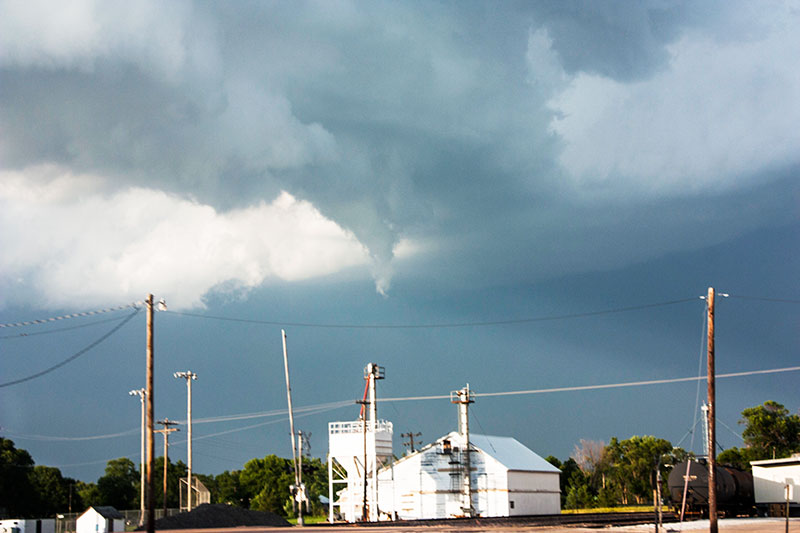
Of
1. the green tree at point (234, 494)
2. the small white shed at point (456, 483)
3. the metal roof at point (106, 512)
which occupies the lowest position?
the green tree at point (234, 494)

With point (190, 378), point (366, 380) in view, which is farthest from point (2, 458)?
point (366, 380)

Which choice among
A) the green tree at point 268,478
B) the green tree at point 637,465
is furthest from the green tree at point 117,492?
the green tree at point 637,465

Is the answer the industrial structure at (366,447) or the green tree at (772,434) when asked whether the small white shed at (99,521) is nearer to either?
the industrial structure at (366,447)

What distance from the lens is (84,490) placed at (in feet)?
388

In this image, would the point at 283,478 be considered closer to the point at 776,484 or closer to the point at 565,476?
the point at 565,476

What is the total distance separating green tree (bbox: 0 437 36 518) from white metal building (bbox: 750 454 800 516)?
249ft

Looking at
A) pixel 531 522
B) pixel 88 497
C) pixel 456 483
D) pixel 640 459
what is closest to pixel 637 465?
pixel 640 459

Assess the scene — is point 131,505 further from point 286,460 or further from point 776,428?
point 776,428

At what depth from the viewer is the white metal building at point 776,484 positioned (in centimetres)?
5581

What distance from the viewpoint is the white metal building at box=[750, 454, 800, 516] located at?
55.8 meters

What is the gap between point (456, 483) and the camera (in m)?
73.2

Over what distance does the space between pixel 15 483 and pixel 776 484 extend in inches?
3065

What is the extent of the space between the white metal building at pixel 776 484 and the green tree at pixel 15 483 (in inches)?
2988

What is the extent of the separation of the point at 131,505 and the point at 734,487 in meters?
85.1
